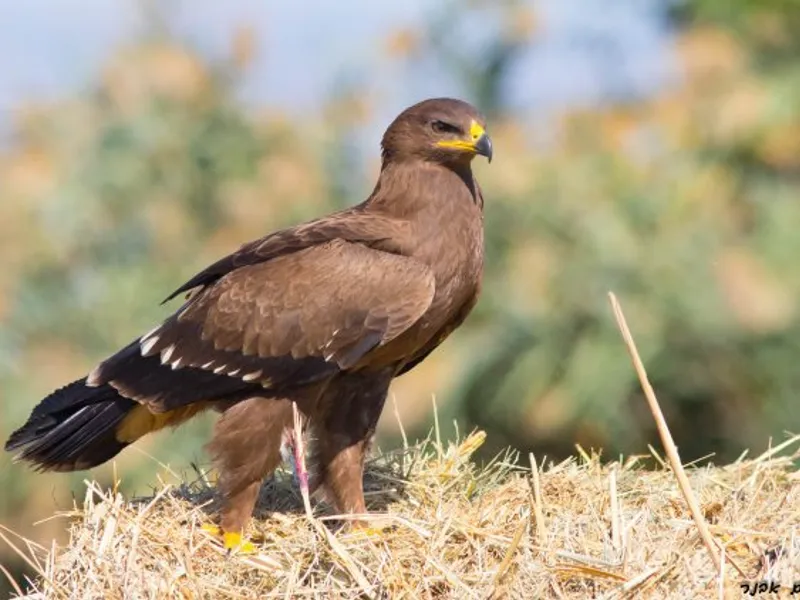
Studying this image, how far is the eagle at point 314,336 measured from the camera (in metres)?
5.14

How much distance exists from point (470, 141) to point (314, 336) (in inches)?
36.2

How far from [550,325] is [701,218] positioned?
1.72m

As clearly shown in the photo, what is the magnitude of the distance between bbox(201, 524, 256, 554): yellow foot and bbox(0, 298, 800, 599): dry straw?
0.04 m

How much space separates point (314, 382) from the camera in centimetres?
520

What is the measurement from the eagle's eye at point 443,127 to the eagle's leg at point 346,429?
90cm

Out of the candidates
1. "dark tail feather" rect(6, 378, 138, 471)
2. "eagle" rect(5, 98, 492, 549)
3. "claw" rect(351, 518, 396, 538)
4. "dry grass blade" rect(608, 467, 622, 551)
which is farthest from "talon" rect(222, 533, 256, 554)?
"dry grass blade" rect(608, 467, 622, 551)

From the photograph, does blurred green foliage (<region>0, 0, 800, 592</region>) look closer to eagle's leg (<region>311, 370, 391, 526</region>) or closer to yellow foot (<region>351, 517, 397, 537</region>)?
eagle's leg (<region>311, 370, 391, 526</region>)

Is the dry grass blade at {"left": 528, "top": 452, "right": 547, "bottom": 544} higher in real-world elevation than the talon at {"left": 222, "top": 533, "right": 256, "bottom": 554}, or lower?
lower

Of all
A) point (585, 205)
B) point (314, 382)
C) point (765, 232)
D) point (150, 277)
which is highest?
point (314, 382)

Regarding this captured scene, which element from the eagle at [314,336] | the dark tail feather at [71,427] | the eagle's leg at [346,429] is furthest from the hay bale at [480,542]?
the dark tail feather at [71,427]

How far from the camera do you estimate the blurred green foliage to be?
12.1 meters

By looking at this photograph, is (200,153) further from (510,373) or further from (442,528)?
(442,528)

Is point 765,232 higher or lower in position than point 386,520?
lower

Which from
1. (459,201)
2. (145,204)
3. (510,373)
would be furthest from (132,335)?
(459,201)
